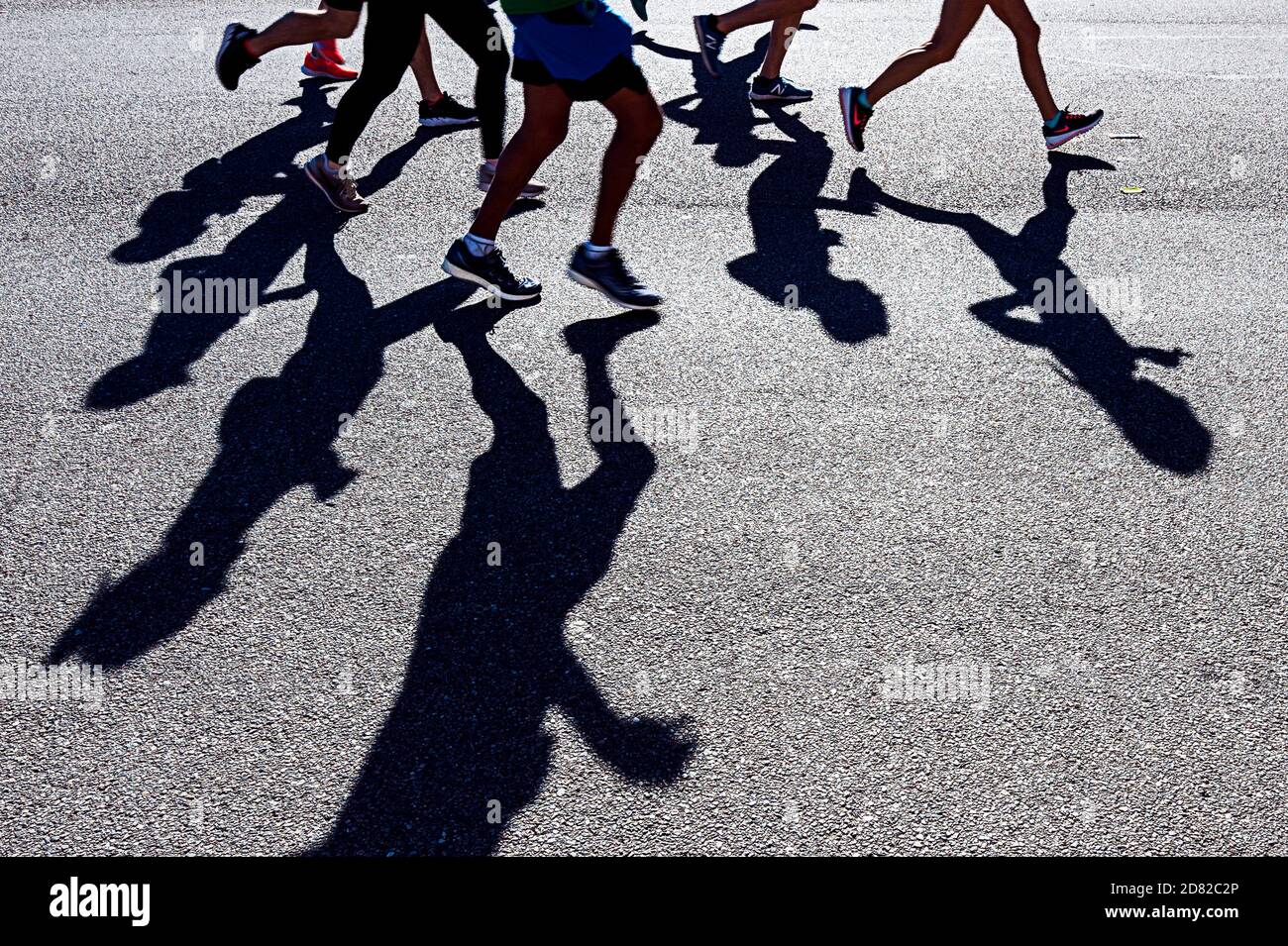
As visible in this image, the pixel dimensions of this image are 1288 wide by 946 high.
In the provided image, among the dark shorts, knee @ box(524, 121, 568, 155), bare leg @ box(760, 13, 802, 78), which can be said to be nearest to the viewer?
the dark shorts

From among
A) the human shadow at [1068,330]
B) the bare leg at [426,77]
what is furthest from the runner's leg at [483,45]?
the human shadow at [1068,330]

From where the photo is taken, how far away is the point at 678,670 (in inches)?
124

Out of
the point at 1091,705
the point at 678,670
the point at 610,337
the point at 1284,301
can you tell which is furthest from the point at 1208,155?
the point at 678,670

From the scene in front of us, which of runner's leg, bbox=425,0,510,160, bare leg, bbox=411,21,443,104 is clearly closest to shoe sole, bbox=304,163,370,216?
runner's leg, bbox=425,0,510,160

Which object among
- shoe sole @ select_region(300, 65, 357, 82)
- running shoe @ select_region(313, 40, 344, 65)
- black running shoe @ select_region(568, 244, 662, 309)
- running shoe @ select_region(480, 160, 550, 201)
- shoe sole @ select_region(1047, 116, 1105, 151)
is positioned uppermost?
shoe sole @ select_region(1047, 116, 1105, 151)

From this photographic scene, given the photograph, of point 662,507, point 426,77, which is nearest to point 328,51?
point 426,77

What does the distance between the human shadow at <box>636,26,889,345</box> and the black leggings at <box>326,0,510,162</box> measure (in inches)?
52.8

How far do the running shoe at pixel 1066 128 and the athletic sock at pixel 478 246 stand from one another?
11.0 feet

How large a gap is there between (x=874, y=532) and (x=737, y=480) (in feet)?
1.64

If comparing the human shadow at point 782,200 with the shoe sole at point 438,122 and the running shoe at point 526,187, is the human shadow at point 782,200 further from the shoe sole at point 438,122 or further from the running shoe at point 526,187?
the shoe sole at point 438,122

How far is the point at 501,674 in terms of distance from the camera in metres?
3.11

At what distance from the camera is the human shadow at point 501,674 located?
8.96 ft

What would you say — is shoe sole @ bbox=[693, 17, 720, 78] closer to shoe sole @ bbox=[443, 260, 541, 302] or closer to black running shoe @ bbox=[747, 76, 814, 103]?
black running shoe @ bbox=[747, 76, 814, 103]

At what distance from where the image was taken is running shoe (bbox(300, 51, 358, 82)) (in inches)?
309
